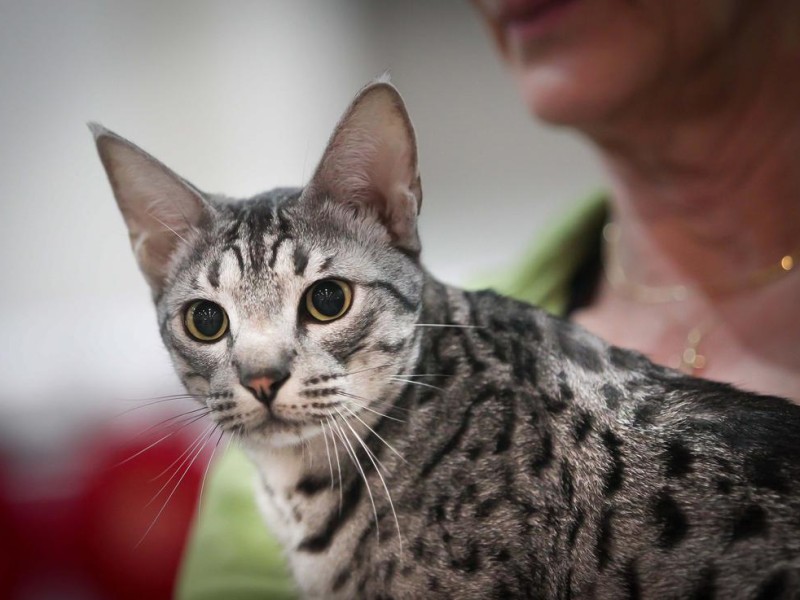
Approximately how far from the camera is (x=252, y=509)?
1.08 metres

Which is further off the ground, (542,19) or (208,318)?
(542,19)

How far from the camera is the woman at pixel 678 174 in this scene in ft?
2.46

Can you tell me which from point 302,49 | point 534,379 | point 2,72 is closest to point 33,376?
point 2,72

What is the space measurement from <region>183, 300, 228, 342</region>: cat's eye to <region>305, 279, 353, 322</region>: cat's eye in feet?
0.24

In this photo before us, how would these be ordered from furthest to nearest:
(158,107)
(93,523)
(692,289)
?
(93,523)
(692,289)
(158,107)

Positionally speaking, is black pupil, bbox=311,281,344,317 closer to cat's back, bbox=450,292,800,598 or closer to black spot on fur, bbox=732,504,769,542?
cat's back, bbox=450,292,800,598

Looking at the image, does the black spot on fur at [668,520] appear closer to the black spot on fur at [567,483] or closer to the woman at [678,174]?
the black spot on fur at [567,483]

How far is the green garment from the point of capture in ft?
3.15

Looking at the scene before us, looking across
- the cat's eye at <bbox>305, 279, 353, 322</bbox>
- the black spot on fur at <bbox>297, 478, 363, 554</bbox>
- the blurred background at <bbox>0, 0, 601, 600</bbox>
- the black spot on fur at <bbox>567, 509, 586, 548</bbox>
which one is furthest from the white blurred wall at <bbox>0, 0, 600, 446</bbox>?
the black spot on fur at <bbox>567, 509, 586, 548</bbox>

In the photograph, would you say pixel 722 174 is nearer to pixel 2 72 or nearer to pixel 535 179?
pixel 535 179

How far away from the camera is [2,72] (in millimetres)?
644

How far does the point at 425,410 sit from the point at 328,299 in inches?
5.6

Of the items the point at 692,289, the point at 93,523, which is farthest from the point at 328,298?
the point at 93,523

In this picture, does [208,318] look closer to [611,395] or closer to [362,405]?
[362,405]
